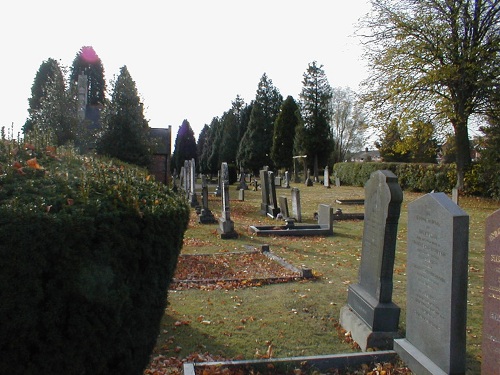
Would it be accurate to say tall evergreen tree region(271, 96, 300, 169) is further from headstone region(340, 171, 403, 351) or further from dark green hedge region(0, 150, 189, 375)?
dark green hedge region(0, 150, 189, 375)

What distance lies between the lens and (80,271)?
3.41 m

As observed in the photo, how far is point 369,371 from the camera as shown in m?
5.23

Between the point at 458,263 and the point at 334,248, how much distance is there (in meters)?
8.91

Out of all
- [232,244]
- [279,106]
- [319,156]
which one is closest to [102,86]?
[279,106]

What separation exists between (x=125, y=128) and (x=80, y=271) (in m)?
24.1

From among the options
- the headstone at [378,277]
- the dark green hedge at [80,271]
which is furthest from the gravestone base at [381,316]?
the dark green hedge at [80,271]

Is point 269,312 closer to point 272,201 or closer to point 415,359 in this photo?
point 415,359

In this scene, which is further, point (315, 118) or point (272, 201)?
point (315, 118)

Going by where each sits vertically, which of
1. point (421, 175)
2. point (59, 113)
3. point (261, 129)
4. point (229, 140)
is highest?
point (261, 129)

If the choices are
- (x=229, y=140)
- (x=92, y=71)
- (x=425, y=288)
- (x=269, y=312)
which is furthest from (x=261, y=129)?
(x=425, y=288)

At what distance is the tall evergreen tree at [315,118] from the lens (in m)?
53.4

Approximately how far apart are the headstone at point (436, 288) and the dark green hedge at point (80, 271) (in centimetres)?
260

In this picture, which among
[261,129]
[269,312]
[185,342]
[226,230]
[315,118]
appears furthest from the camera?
[261,129]

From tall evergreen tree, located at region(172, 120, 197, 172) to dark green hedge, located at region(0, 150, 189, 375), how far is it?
69.1 metres
